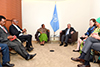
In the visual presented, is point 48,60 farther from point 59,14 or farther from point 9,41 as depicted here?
point 59,14

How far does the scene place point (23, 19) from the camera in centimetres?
631

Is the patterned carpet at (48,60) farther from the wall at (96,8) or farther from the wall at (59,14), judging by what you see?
the wall at (59,14)

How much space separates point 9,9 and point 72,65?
3275 millimetres

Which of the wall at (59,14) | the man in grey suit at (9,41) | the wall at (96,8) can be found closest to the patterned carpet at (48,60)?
the man in grey suit at (9,41)

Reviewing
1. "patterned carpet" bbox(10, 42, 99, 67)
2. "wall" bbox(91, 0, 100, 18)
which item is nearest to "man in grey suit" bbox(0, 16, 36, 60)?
"patterned carpet" bbox(10, 42, 99, 67)

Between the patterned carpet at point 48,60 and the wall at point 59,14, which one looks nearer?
the patterned carpet at point 48,60

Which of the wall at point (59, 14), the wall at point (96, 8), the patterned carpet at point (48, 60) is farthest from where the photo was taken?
the wall at point (59, 14)

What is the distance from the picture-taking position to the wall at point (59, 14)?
240 inches

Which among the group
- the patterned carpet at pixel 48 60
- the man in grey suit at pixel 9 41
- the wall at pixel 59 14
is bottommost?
the patterned carpet at pixel 48 60

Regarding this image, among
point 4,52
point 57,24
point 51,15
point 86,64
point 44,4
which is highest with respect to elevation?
point 44,4

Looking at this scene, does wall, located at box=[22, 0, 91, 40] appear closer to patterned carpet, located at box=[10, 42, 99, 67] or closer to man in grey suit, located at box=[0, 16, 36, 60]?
patterned carpet, located at box=[10, 42, 99, 67]

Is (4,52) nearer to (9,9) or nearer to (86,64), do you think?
(86,64)

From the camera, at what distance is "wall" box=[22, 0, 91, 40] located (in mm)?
6086

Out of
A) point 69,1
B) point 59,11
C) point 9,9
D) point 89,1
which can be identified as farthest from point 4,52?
point 89,1
